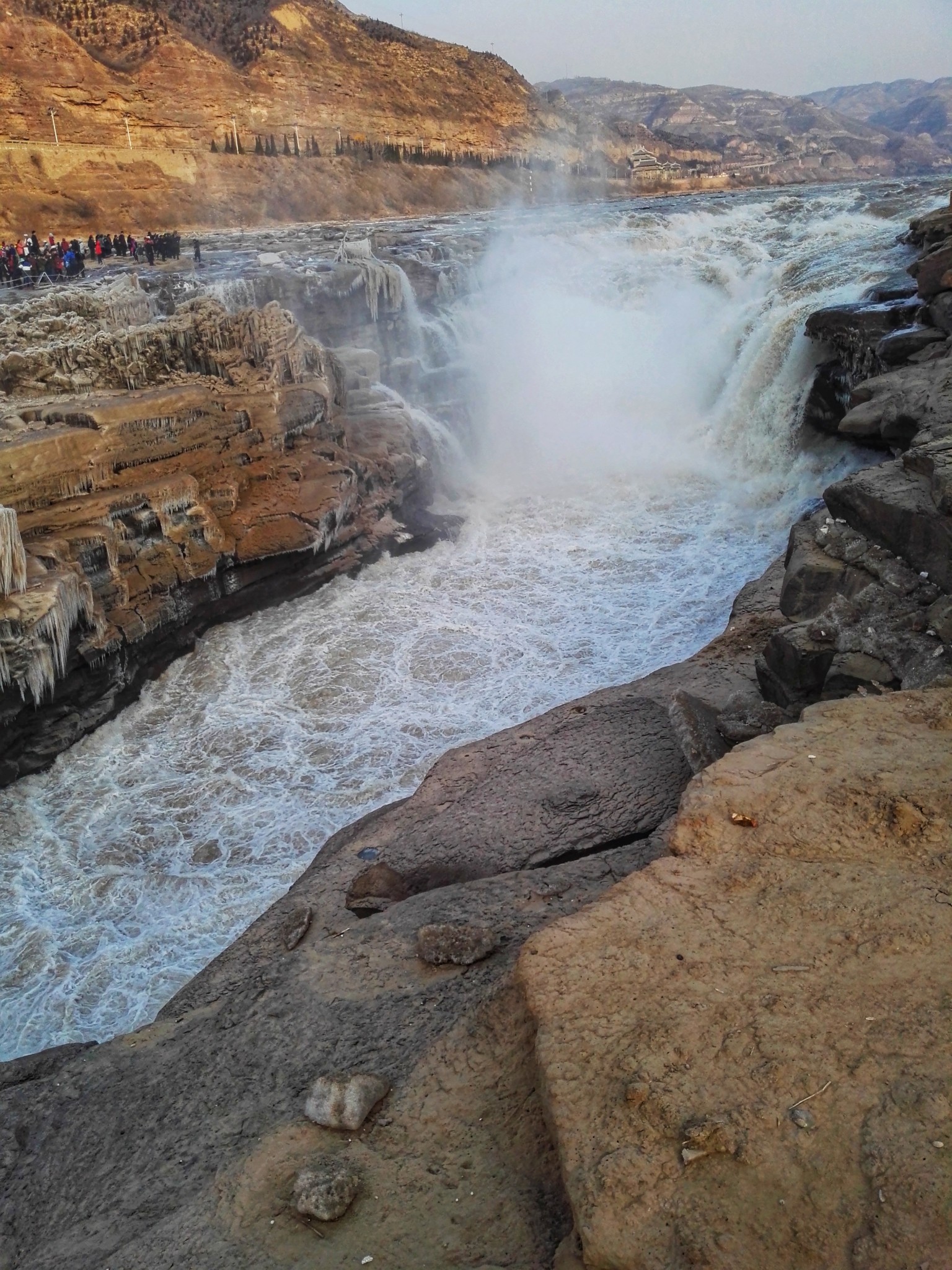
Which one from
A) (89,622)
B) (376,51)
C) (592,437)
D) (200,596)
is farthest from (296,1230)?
(376,51)

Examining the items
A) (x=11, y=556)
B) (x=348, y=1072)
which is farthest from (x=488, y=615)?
(x=348, y=1072)

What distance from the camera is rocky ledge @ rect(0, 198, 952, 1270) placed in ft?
8.37

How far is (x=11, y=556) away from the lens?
786 centimetres

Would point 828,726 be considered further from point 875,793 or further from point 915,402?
point 915,402

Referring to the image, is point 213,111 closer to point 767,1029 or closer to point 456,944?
point 456,944

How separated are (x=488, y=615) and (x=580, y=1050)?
7.85 m

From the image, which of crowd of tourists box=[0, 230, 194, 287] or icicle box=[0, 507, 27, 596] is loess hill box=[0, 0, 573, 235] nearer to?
crowd of tourists box=[0, 230, 194, 287]

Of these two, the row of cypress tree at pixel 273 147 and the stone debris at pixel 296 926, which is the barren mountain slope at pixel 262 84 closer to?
the row of cypress tree at pixel 273 147

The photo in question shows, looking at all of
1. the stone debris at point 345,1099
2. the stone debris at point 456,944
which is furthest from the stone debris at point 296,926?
the stone debris at point 345,1099

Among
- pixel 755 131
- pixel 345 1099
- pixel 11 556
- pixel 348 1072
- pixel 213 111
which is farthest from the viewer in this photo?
pixel 755 131

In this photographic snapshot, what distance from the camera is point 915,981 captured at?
2963 millimetres

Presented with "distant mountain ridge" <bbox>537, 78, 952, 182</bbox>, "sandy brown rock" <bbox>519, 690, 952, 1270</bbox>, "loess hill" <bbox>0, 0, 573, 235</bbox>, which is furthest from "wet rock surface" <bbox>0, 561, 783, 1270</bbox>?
"distant mountain ridge" <bbox>537, 78, 952, 182</bbox>

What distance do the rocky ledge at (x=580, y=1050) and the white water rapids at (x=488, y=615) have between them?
1.63m

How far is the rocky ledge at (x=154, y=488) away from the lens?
27.6 ft
